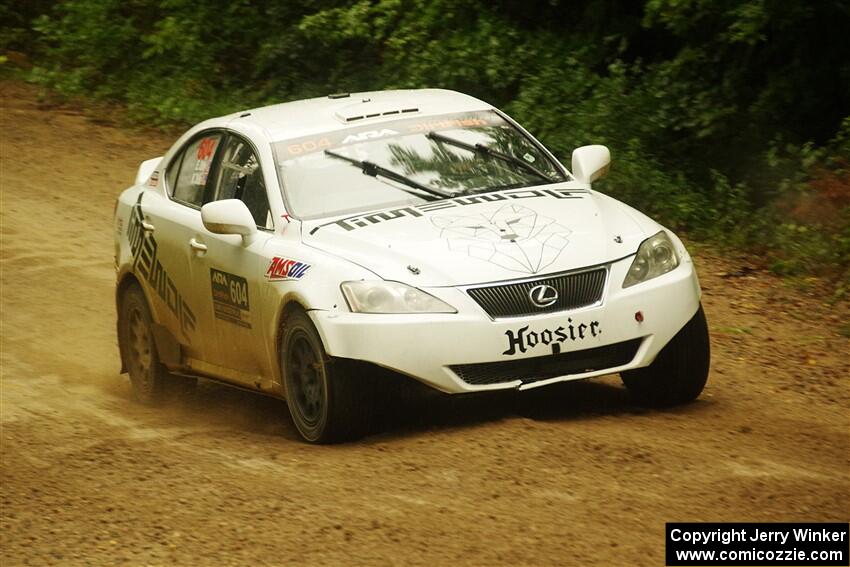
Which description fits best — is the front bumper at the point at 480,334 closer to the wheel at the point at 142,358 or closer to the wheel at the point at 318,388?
the wheel at the point at 318,388

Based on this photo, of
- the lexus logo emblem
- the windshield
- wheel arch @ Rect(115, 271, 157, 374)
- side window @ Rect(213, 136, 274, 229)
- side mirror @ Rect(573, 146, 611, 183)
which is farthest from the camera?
wheel arch @ Rect(115, 271, 157, 374)

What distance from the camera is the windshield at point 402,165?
25.7 ft

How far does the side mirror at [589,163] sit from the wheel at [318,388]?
6.55 feet

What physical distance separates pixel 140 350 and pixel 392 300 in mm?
3240

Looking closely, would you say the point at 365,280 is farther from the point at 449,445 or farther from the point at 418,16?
the point at 418,16

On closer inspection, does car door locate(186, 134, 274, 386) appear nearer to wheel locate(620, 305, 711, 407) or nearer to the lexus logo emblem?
the lexus logo emblem

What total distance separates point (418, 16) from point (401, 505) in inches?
469

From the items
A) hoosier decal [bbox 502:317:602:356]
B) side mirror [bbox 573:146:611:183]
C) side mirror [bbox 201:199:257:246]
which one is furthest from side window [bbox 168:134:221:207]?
hoosier decal [bbox 502:317:602:356]

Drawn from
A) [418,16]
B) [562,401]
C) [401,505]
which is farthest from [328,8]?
[401,505]

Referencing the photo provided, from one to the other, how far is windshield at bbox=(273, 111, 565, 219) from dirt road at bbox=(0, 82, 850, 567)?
1.14 meters

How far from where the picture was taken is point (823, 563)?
4961 mm

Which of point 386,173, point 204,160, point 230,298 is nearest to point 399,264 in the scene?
point 386,173

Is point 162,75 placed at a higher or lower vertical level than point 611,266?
lower

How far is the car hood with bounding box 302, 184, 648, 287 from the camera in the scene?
6.97m
